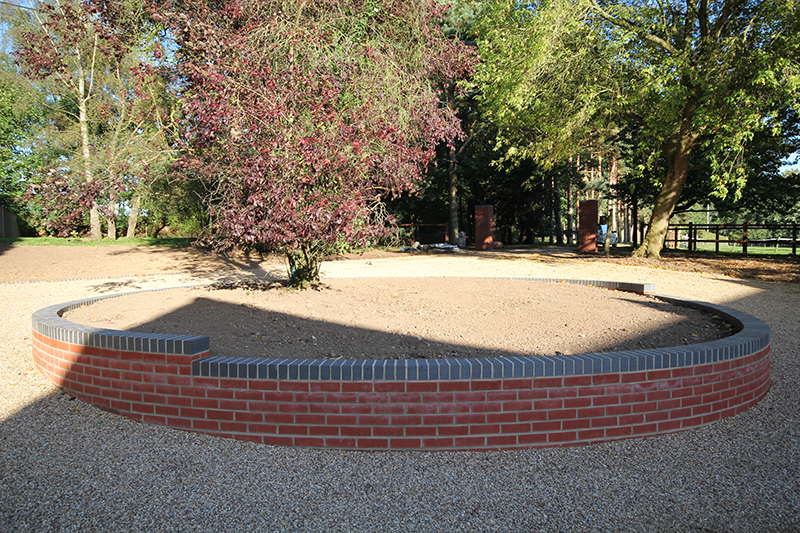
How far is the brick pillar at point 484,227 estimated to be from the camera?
2220 centimetres

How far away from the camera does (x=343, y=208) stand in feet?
17.5

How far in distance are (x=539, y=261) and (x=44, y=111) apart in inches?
1085

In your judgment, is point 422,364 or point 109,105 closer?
point 422,364

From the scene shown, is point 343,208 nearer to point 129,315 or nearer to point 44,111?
point 129,315

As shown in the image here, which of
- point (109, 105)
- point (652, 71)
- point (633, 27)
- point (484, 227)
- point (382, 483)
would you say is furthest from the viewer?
point (484, 227)

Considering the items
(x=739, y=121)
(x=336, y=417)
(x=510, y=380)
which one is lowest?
(x=336, y=417)

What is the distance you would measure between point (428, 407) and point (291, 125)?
3.61 meters

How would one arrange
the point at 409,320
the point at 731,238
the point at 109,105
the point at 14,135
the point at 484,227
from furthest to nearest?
the point at 14,135 → the point at 484,227 → the point at 731,238 → the point at 109,105 → the point at 409,320

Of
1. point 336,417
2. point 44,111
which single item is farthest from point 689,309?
point 44,111

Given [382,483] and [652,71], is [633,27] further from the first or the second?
[382,483]

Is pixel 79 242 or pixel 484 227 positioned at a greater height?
pixel 484 227

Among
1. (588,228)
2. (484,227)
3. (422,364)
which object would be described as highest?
(484,227)

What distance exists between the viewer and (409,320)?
5211 millimetres

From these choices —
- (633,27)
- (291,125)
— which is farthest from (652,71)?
(291,125)
